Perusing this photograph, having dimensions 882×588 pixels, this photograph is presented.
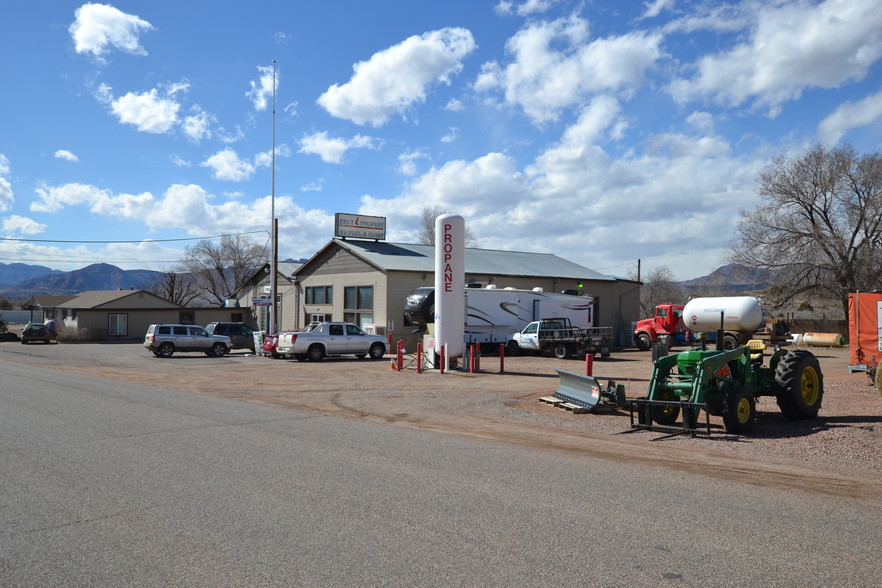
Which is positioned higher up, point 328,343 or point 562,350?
point 328,343

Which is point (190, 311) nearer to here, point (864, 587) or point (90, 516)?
point (90, 516)

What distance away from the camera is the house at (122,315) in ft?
174

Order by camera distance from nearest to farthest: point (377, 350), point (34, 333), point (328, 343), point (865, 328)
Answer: point (865, 328), point (328, 343), point (377, 350), point (34, 333)

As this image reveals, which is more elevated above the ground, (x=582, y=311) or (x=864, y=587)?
(x=582, y=311)

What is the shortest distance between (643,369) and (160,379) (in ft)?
54.9

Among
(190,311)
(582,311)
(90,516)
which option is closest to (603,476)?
(90,516)

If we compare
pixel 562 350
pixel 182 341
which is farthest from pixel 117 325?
pixel 562 350

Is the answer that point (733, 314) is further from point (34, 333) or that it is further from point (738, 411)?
point (34, 333)

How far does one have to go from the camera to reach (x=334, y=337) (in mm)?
30109

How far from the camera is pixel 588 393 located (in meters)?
13.6

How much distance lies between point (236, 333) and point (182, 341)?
437cm

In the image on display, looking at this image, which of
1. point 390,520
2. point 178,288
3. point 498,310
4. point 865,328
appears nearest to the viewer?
point 390,520

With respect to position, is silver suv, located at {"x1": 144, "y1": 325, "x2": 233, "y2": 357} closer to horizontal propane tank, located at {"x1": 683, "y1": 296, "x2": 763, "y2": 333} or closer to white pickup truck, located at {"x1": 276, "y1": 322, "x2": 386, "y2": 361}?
white pickup truck, located at {"x1": 276, "y1": 322, "x2": 386, "y2": 361}

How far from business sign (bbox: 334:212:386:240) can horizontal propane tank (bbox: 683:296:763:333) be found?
801 inches
